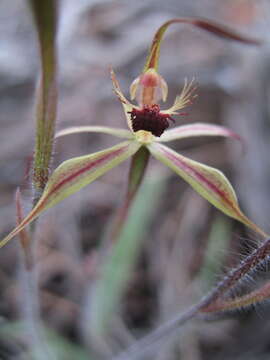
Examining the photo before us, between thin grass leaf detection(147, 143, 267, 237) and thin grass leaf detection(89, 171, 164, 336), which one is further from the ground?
thin grass leaf detection(89, 171, 164, 336)

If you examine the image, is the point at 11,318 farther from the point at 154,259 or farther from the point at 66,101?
the point at 66,101

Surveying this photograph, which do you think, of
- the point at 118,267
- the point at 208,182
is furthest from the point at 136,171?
the point at 118,267

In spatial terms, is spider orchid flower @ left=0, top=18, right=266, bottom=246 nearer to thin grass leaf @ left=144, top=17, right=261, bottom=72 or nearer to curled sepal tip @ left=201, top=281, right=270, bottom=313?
thin grass leaf @ left=144, top=17, right=261, bottom=72

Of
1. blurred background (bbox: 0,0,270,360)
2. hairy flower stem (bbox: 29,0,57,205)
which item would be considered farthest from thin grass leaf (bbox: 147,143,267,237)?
blurred background (bbox: 0,0,270,360)

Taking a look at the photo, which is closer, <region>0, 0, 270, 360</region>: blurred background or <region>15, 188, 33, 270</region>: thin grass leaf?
<region>15, 188, 33, 270</region>: thin grass leaf

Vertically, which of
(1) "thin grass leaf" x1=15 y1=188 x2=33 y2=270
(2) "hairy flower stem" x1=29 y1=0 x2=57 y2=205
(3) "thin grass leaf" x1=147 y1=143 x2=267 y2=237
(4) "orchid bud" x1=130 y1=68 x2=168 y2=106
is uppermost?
(4) "orchid bud" x1=130 y1=68 x2=168 y2=106

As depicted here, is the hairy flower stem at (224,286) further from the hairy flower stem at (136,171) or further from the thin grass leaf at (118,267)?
the thin grass leaf at (118,267)

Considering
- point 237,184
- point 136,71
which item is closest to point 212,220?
point 237,184

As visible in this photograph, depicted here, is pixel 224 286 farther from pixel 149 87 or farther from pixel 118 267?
pixel 118 267
